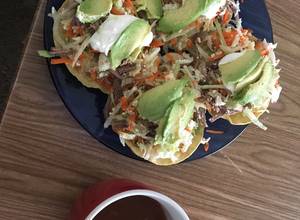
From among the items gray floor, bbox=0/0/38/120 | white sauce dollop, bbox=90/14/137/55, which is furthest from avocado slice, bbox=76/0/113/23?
gray floor, bbox=0/0/38/120

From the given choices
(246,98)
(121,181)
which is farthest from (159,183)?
(246,98)

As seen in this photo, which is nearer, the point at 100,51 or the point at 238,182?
the point at 100,51

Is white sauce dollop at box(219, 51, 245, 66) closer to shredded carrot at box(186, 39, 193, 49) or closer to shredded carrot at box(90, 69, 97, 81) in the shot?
shredded carrot at box(186, 39, 193, 49)

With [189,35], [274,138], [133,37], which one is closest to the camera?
[133,37]

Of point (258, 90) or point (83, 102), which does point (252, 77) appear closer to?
point (258, 90)

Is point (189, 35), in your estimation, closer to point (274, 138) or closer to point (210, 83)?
point (210, 83)

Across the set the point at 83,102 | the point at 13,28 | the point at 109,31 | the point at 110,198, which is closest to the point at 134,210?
the point at 110,198
